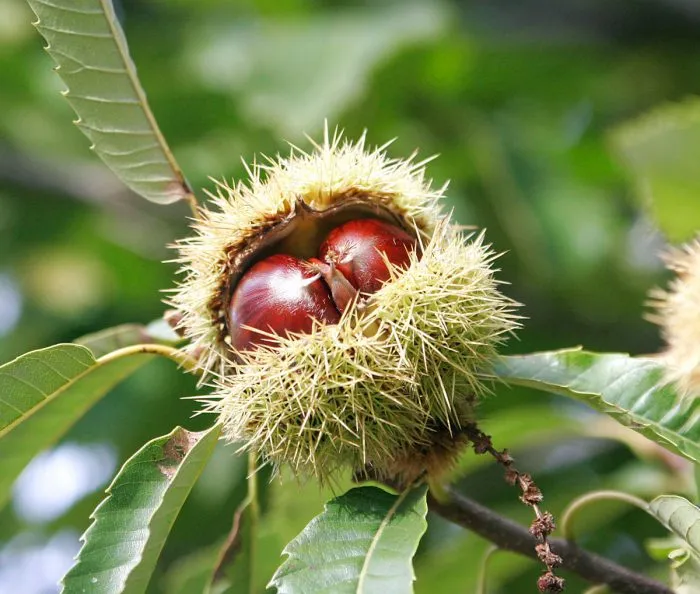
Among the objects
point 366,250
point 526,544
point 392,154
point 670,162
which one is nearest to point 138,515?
point 366,250

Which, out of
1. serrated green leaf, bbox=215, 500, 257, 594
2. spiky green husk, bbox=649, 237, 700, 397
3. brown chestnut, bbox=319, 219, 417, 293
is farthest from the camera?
serrated green leaf, bbox=215, 500, 257, 594

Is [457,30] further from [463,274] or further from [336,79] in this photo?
[463,274]

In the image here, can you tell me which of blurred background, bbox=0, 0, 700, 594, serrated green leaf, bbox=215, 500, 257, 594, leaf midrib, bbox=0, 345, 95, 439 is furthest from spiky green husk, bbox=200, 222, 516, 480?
blurred background, bbox=0, 0, 700, 594

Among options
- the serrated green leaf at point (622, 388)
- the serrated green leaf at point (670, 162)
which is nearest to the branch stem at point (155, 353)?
the serrated green leaf at point (622, 388)

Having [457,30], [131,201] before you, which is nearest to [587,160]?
[457,30]

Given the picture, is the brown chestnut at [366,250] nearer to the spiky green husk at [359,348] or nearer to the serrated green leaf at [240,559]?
the spiky green husk at [359,348]

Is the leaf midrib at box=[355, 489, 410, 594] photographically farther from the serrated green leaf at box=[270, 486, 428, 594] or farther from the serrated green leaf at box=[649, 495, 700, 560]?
the serrated green leaf at box=[649, 495, 700, 560]
